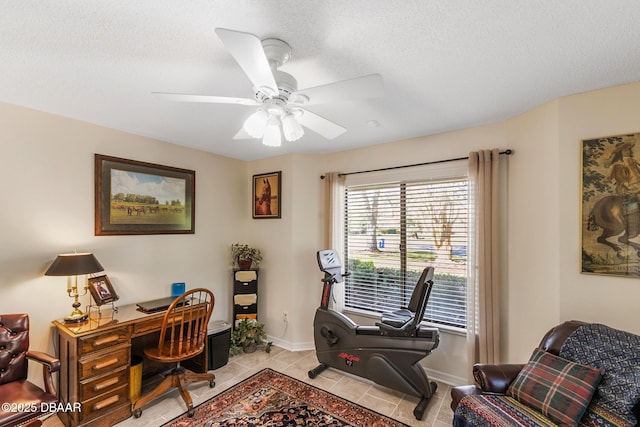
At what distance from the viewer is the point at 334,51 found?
1565 millimetres

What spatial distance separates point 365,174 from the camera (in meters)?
3.49

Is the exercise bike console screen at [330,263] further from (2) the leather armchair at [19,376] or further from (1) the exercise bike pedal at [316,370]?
(2) the leather armchair at [19,376]

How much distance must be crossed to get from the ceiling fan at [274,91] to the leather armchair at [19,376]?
6.81 feet

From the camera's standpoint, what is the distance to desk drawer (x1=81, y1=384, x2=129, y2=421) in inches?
84.7

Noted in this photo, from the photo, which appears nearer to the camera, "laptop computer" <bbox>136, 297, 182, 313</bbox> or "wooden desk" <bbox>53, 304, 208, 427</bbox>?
"wooden desk" <bbox>53, 304, 208, 427</bbox>

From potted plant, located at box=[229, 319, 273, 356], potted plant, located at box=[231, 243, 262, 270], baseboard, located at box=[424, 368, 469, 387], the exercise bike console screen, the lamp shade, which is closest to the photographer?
the lamp shade

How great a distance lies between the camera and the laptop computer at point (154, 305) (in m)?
2.69

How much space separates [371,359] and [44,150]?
340 cm

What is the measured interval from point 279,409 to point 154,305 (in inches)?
61.2

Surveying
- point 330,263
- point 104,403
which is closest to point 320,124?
point 330,263

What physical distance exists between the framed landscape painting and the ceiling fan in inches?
71.5

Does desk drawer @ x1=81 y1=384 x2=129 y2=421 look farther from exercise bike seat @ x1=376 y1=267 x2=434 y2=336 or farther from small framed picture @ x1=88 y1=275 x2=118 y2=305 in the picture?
exercise bike seat @ x1=376 y1=267 x2=434 y2=336

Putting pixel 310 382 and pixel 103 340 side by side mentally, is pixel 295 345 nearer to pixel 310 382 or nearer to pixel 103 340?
pixel 310 382

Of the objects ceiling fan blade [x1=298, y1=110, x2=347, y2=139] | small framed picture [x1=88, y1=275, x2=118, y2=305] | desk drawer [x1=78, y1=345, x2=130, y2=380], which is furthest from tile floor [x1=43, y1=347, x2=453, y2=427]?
ceiling fan blade [x1=298, y1=110, x2=347, y2=139]
